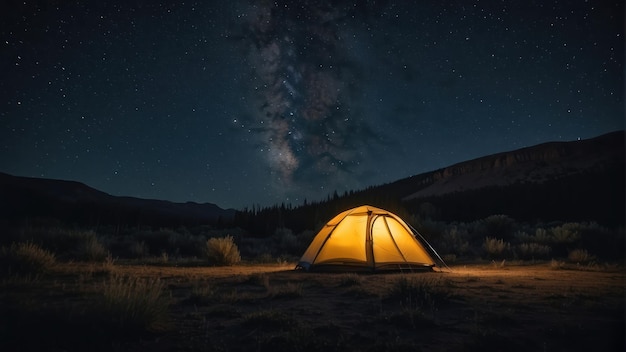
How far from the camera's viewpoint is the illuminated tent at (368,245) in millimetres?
11828

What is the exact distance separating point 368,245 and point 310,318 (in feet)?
20.3

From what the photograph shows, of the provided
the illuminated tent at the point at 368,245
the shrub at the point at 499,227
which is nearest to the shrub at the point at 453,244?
the shrub at the point at 499,227

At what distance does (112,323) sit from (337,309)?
3.15 metres

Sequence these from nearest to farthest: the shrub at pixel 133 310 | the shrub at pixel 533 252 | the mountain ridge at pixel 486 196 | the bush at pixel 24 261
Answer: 1. the shrub at pixel 133 310
2. the bush at pixel 24 261
3. the shrub at pixel 533 252
4. the mountain ridge at pixel 486 196

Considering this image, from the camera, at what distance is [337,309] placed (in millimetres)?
6551

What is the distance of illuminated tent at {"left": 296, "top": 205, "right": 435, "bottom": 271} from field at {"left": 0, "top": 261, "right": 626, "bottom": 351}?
3.21 metres

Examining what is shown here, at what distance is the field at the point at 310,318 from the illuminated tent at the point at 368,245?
127 inches

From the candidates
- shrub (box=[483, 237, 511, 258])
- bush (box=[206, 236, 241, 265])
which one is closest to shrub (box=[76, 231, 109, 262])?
bush (box=[206, 236, 241, 265])

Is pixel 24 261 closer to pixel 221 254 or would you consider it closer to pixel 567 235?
pixel 221 254

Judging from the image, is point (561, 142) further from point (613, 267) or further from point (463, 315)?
point (463, 315)

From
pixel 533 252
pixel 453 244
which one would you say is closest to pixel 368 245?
pixel 533 252

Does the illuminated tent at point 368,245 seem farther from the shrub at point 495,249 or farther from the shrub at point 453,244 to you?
the shrub at point 453,244

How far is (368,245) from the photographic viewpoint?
39.0ft

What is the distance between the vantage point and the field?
4.48 metres
